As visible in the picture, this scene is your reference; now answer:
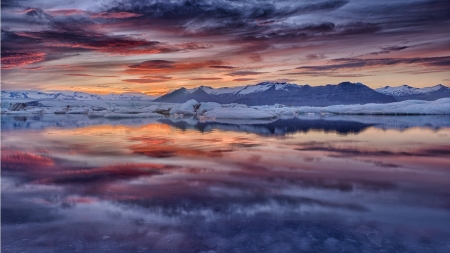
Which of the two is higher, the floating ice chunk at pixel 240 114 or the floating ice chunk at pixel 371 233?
the floating ice chunk at pixel 240 114

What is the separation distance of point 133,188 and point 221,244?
274 cm

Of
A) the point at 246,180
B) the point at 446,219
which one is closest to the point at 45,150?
the point at 246,180

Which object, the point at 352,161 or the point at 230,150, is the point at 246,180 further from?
the point at 230,150

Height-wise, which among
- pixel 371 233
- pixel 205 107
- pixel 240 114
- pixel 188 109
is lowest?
pixel 371 233

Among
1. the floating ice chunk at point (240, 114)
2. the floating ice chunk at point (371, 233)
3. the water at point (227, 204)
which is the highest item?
the floating ice chunk at point (240, 114)

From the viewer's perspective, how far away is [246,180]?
6.65m

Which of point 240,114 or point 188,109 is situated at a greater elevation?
point 188,109

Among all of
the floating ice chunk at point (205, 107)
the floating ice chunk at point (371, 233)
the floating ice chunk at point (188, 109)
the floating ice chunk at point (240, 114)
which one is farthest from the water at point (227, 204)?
the floating ice chunk at point (188, 109)

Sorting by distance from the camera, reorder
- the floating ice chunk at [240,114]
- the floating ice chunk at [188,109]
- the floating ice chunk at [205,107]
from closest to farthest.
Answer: the floating ice chunk at [240,114]
the floating ice chunk at [205,107]
the floating ice chunk at [188,109]

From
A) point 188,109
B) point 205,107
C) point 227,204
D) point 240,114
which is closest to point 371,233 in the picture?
point 227,204

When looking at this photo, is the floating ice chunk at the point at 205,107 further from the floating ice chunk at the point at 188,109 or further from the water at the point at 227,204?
the water at the point at 227,204

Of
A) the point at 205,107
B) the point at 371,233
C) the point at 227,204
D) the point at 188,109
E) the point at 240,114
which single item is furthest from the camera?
the point at 188,109

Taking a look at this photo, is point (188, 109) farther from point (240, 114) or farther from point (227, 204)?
point (227, 204)

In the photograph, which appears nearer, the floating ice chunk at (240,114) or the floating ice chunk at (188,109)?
the floating ice chunk at (240,114)
